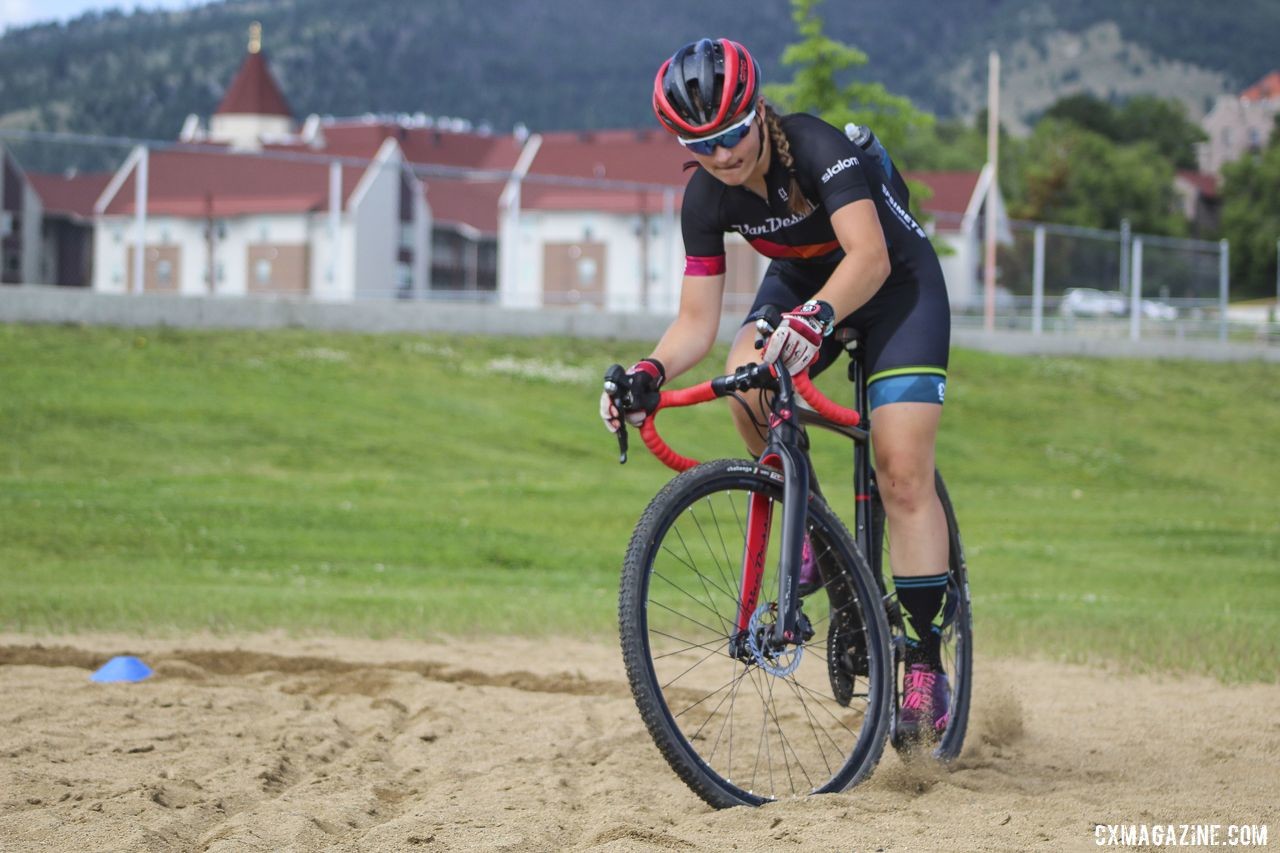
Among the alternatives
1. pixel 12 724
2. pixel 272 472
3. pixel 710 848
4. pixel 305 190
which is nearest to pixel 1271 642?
pixel 710 848

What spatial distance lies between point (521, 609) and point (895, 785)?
4865 millimetres

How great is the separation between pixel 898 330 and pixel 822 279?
1.10 ft

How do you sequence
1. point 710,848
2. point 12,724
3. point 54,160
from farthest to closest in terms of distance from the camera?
point 54,160 → point 12,724 → point 710,848

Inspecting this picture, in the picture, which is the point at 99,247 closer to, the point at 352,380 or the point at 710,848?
the point at 352,380

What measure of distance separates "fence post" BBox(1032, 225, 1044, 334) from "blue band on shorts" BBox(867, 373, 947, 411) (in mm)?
26254

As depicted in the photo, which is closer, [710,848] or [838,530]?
[710,848]

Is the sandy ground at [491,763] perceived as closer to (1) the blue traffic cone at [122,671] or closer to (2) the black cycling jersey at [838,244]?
(1) the blue traffic cone at [122,671]

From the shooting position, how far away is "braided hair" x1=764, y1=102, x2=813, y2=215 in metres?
4.69

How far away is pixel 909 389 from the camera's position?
489 centimetres

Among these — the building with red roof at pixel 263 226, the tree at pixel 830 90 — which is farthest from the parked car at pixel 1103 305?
the building with red roof at pixel 263 226

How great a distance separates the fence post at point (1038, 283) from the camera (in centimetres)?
3038

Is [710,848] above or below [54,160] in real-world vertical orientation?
below

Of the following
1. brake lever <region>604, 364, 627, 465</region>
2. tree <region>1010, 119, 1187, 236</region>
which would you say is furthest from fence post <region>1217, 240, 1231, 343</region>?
tree <region>1010, 119, 1187, 236</region>

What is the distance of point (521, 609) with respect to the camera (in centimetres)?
919
